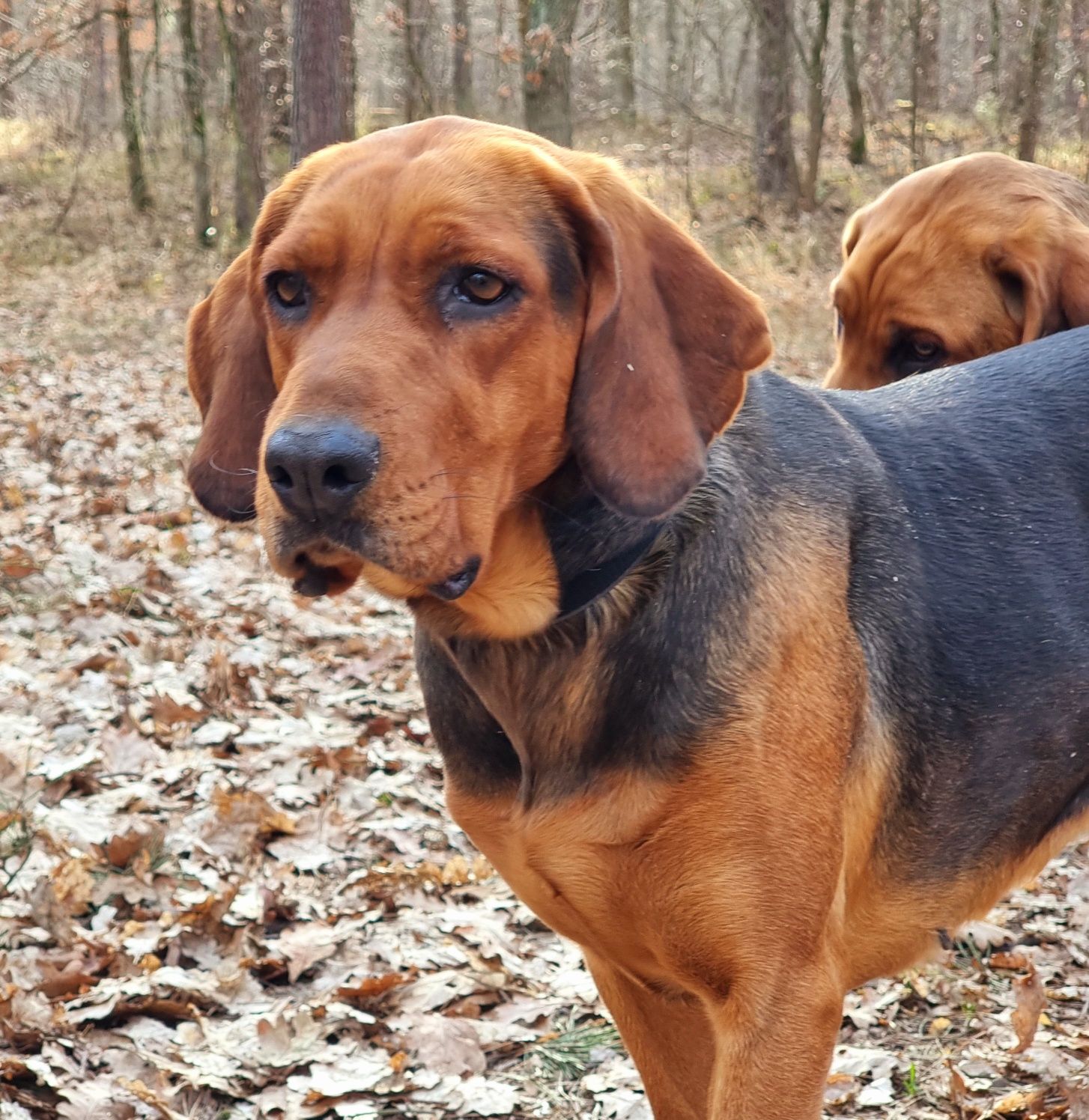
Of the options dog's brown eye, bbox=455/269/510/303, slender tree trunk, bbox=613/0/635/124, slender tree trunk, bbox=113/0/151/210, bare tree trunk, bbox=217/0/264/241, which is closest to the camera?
dog's brown eye, bbox=455/269/510/303

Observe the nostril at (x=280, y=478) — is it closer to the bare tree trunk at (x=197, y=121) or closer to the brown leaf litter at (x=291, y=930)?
the brown leaf litter at (x=291, y=930)

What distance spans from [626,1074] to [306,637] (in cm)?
372

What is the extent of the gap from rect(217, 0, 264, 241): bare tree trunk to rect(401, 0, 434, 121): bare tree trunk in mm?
2222

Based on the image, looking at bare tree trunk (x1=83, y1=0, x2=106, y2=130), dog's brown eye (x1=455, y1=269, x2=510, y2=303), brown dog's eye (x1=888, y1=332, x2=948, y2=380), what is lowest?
bare tree trunk (x1=83, y1=0, x2=106, y2=130)

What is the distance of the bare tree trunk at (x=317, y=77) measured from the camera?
1016 cm

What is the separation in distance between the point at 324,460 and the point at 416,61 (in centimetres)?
1903

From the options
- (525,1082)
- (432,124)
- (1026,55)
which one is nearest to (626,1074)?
(525,1082)

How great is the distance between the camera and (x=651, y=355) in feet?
9.39

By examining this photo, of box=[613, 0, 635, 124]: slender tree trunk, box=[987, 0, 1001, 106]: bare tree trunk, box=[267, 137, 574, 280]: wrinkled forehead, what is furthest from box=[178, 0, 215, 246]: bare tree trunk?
box=[267, 137, 574, 280]: wrinkled forehead

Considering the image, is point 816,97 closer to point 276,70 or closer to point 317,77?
point 276,70

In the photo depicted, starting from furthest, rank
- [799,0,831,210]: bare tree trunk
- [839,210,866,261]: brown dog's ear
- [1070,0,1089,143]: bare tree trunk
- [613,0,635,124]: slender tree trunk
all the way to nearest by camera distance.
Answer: [613,0,635,124]: slender tree trunk, [1070,0,1089,143]: bare tree trunk, [799,0,831,210]: bare tree trunk, [839,210,866,261]: brown dog's ear

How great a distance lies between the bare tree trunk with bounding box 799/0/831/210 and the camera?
20.7m

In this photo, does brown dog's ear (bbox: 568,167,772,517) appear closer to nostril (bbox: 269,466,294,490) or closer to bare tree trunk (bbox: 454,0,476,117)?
nostril (bbox: 269,466,294,490)

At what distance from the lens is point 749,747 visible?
2.89 meters
